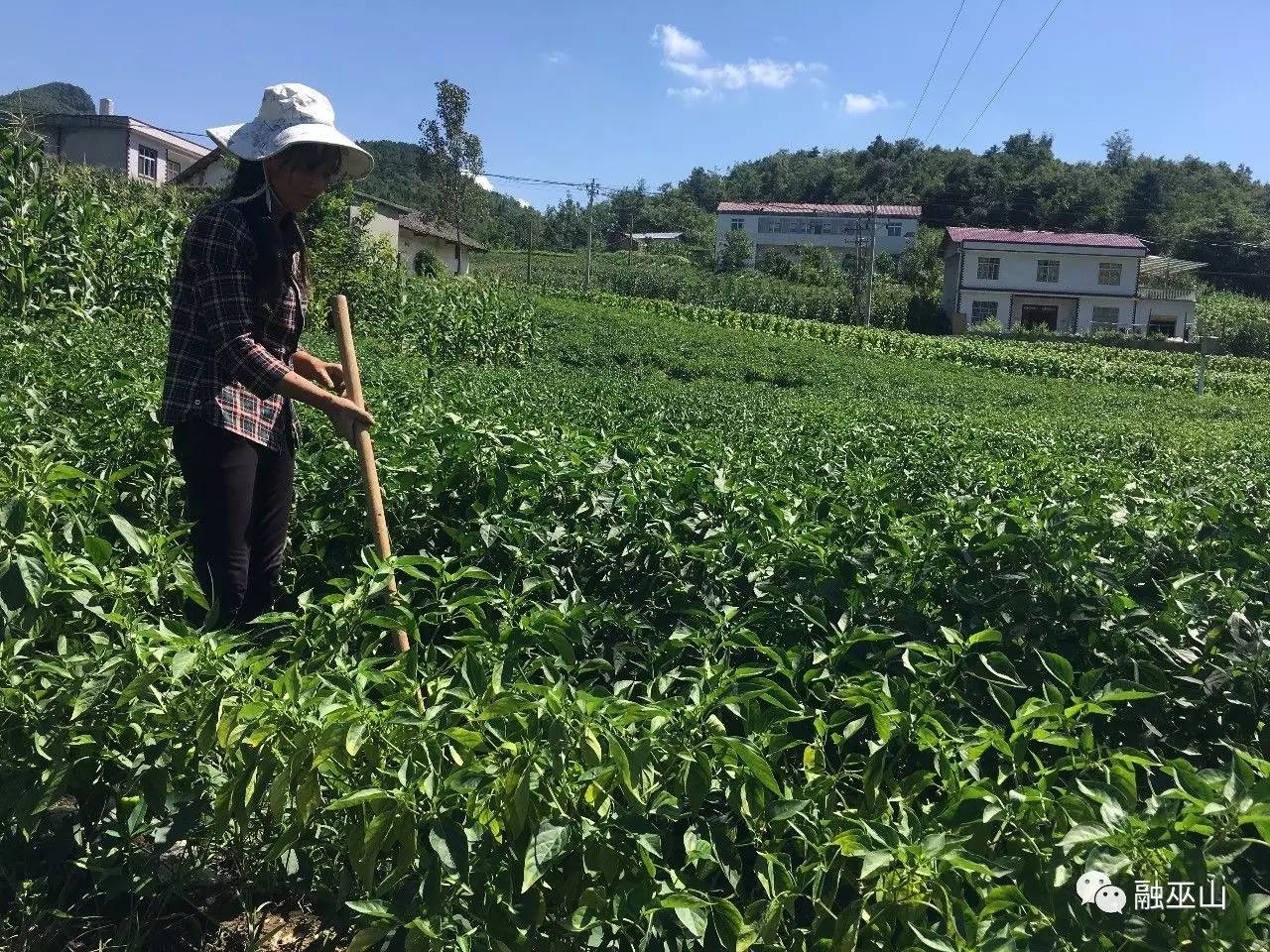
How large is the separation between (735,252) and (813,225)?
37.0 ft

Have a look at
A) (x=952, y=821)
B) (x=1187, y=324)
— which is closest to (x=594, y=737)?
(x=952, y=821)

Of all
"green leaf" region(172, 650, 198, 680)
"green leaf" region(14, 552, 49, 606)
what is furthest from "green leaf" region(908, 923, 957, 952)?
"green leaf" region(14, 552, 49, 606)

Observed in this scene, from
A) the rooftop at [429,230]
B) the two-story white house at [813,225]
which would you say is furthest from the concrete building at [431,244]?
the two-story white house at [813,225]

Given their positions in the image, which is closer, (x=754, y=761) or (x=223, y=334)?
(x=754, y=761)

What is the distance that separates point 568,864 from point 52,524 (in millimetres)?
1778

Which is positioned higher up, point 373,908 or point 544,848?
point 544,848

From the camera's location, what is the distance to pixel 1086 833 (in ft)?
4.97

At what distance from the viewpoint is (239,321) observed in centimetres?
309

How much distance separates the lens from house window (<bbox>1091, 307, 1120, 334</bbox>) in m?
55.6

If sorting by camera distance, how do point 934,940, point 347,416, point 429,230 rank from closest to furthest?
point 934,940
point 347,416
point 429,230

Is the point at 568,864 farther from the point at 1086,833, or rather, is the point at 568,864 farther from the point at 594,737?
the point at 1086,833

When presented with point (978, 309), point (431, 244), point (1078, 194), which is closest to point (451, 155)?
point (431, 244)

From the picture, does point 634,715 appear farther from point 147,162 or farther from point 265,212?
point 147,162

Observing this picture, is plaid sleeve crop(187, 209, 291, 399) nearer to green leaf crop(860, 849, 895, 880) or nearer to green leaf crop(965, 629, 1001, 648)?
green leaf crop(965, 629, 1001, 648)
